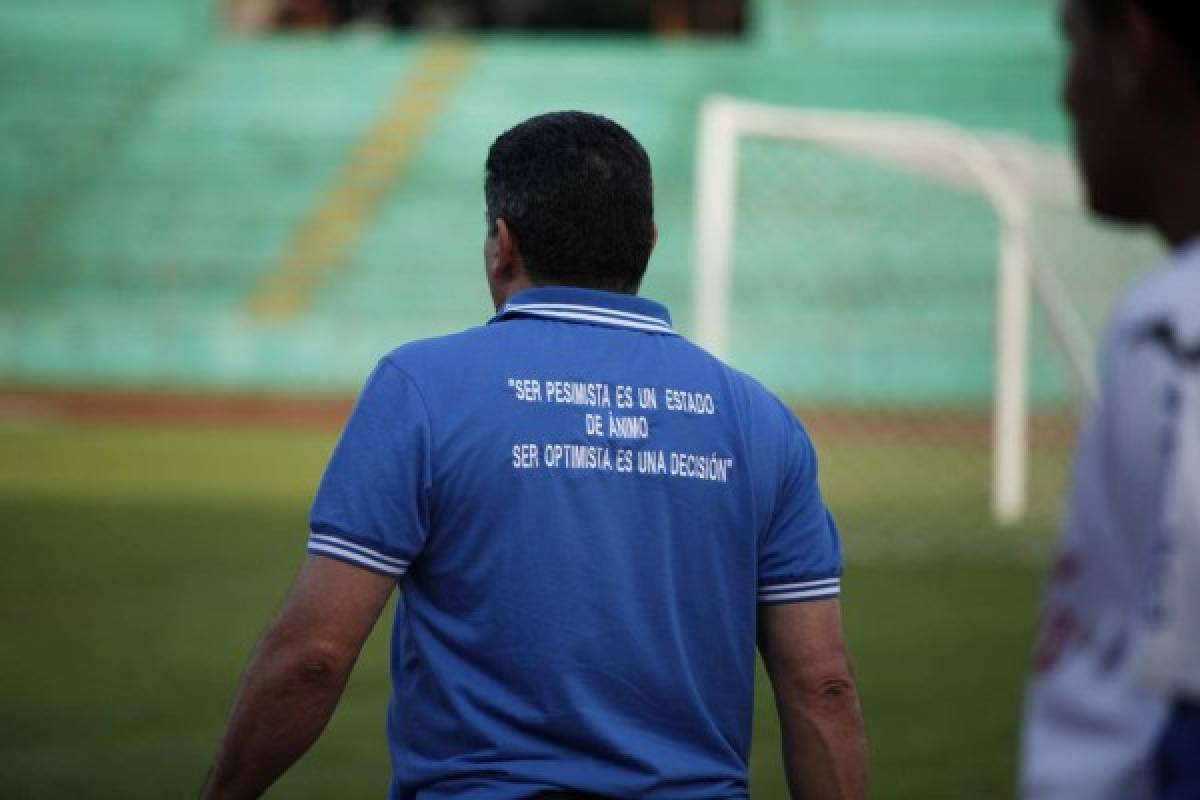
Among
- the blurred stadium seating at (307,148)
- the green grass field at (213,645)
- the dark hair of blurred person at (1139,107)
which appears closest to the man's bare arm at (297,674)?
the dark hair of blurred person at (1139,107)

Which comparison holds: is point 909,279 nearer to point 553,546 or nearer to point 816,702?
point 816,702

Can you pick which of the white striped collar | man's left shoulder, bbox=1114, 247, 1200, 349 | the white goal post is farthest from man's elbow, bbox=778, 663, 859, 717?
the white goal post

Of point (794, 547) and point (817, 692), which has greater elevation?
point (794, 547)

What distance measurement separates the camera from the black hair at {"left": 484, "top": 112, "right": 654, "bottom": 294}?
266cm

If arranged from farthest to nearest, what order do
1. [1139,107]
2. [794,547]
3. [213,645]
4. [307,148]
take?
[307,148] → [213,645] → [794,547] → [1139,107]

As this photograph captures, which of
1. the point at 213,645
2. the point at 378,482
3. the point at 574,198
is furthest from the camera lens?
the point at 213,645

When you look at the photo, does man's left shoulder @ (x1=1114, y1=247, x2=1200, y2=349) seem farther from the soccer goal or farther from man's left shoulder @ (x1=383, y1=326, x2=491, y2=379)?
the soccer goal

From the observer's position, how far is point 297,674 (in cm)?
257

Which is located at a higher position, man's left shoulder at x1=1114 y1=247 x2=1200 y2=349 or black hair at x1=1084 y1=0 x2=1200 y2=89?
black hair at x1=1084 y1=0 x2=1200 y2=89

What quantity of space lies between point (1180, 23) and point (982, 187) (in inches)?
→ 483

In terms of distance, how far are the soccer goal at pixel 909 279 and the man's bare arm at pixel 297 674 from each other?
906cm

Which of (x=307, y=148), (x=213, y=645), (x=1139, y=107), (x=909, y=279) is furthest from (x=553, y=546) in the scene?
(x=307, y=148)

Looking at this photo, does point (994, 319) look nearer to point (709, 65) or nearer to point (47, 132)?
point (709, 65)

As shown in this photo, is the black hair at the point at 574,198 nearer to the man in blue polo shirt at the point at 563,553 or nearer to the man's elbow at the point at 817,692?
the man in blue polo shirt at the point at 563,553
